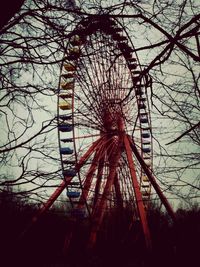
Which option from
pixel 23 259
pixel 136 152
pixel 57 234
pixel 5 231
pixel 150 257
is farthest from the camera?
pixel 57 234

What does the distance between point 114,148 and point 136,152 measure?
2.31 feet

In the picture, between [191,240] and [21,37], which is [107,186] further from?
[191,240]

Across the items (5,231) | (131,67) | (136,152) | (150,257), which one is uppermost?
(131,67)

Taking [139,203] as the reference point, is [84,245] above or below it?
below

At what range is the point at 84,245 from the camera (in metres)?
21.6

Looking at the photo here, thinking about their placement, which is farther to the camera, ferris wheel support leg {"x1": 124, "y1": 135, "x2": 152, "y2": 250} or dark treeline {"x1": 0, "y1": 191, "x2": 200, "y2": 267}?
dark treeline {"x1": 0, "y1": 191, "x2": 200, "y2": 267}

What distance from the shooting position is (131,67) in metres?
10.3

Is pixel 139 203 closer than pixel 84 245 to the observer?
Yes

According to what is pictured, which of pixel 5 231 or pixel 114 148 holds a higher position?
pixel 114 148

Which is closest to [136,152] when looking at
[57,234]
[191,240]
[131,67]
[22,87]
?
[131,67]

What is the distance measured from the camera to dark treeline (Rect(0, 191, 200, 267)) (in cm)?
968

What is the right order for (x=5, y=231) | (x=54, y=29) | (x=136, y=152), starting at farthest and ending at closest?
1. (x=5, y=231)
2. (x=136, y=152)
3. (x=54, y=29)

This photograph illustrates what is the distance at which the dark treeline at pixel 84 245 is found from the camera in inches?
381

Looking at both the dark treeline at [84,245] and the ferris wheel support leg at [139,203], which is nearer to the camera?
the ferris wheel support leg at [139,203]
